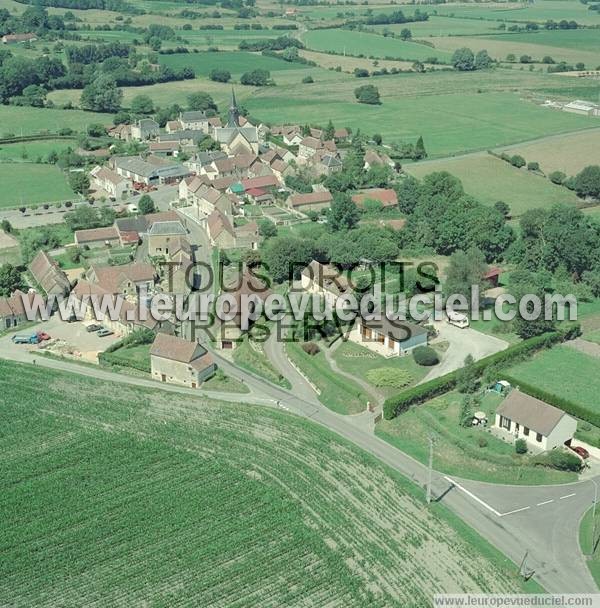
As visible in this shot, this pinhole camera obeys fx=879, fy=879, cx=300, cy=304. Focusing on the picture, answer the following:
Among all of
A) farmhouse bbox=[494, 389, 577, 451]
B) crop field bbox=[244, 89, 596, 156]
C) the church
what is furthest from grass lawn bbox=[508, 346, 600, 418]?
the church

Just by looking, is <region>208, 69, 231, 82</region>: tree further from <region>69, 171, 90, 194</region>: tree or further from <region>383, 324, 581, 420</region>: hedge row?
<region>383, 324, 581, 420</region>: hedge row

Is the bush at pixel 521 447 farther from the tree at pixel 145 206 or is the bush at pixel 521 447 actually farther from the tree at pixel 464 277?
the tree at pixel 145 206

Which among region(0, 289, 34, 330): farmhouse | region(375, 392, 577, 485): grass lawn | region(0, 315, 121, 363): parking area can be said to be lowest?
region(375, 392, 577, 485): grass lawn

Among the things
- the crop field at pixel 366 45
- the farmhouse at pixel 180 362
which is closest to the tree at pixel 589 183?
the farmhouse at pixel 180 362

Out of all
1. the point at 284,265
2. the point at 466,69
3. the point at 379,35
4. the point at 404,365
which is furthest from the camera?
the point at 379,35

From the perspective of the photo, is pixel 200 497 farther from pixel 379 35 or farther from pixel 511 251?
pixel 379 35

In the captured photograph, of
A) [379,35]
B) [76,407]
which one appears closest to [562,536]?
[76,407]

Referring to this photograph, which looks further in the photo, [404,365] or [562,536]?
[404,365]
